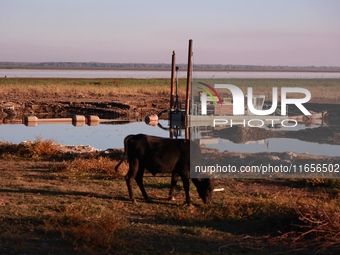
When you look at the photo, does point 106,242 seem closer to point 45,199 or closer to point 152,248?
point 152,248

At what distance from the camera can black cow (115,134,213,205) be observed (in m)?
11.5

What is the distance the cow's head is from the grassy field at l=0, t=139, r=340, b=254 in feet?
0.50

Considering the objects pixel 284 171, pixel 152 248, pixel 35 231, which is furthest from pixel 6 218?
pixel 284 171

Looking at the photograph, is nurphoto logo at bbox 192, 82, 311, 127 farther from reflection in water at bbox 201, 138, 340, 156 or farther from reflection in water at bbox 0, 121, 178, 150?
reflection in water at bbox 201, 138, 340, 156

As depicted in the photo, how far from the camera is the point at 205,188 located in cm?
1152

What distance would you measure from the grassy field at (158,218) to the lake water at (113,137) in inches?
297

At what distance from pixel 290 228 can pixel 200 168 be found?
363 centimetres

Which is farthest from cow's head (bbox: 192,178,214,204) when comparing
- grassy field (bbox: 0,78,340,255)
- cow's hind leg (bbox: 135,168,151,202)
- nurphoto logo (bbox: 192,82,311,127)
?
nurphoto logo (bbox: 192,82,311,127)

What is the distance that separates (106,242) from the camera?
8.19 m

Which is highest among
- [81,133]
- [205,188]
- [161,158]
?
[161,158]

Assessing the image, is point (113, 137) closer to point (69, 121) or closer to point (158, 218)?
point (69, 121)

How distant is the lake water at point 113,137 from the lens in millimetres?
22016

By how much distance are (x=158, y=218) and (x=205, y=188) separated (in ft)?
5.07

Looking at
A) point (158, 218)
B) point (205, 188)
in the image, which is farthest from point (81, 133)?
point (158, 218)
